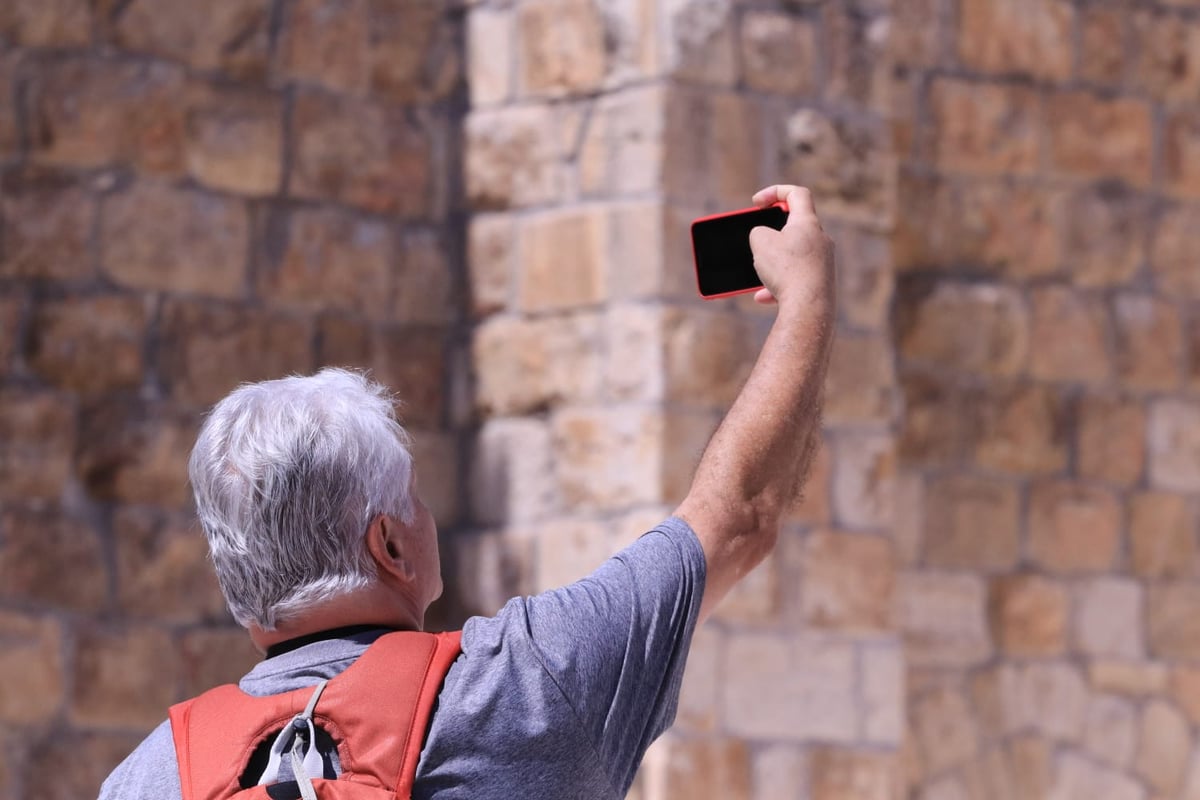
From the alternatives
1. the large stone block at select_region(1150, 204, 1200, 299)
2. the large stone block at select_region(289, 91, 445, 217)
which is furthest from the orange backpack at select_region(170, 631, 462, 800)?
the large stone block at select_region(1150, 204, 1200, 299)

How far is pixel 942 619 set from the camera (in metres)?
5.59

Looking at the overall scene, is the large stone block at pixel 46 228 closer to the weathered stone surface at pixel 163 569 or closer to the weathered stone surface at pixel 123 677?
the weathered stone surface at pixel 163 569

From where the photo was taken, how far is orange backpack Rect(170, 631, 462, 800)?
5.58 ft

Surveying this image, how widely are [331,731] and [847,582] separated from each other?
329cm

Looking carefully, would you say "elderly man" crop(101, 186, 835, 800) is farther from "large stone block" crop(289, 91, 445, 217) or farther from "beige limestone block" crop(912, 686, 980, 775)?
"beige limestone block" crop(912, 686, 980, 775)

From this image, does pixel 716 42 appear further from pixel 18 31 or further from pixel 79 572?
pixel 79 572

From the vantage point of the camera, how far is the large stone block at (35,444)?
465 centimetres

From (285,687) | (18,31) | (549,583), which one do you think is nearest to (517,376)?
(549,583)

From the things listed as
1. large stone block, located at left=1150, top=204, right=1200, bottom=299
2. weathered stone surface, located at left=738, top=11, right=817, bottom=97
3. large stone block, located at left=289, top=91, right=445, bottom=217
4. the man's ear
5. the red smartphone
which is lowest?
the man's ear

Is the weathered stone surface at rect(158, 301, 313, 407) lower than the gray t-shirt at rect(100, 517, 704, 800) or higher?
higher

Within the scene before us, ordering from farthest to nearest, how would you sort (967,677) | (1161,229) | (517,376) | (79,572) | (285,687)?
(1161,229) < (967,677) < (517,376) < (79,572) < (285,687)

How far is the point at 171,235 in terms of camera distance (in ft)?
16.1

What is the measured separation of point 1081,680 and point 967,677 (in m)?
0.38

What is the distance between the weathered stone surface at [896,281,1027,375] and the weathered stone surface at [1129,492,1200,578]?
580 millimetres
